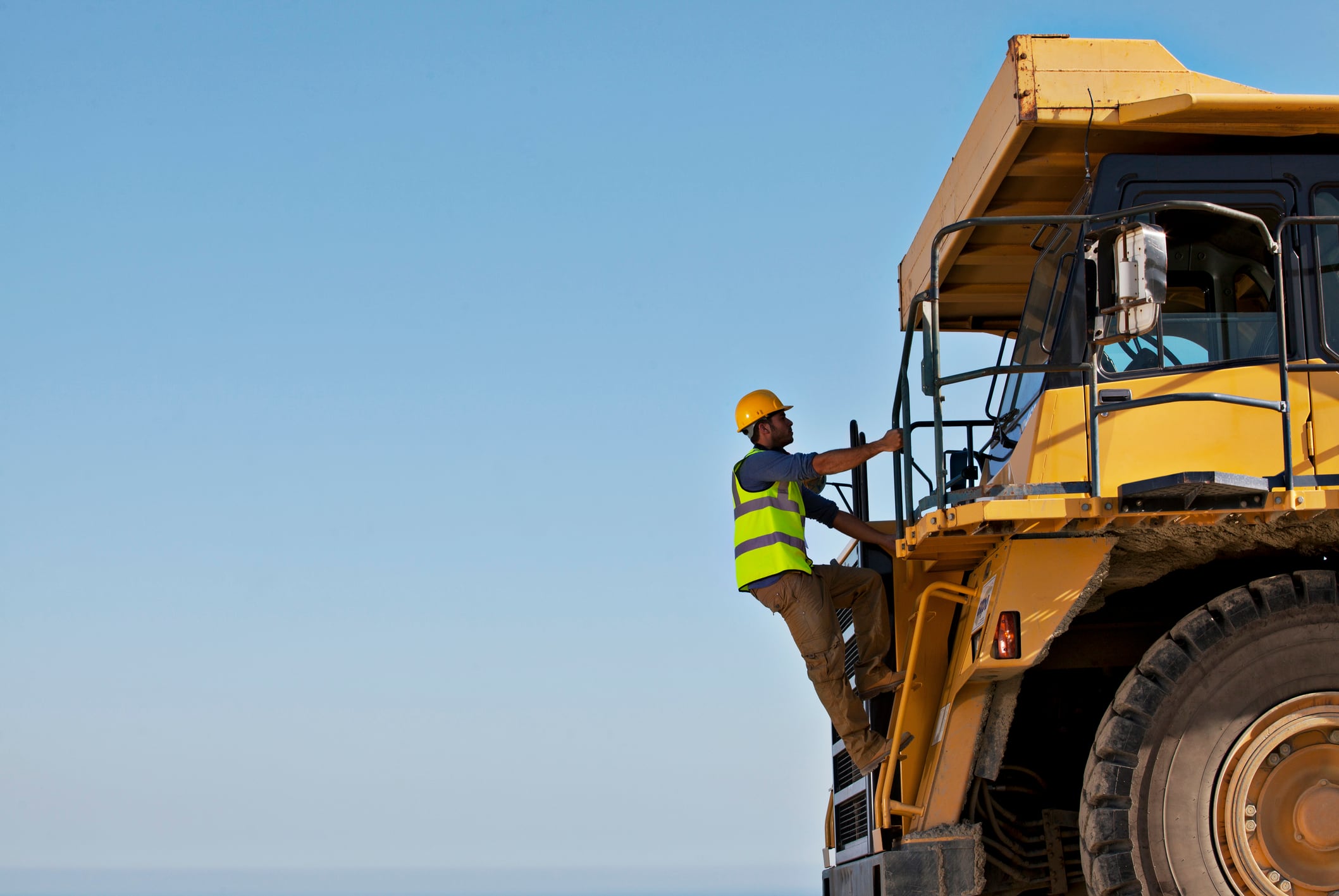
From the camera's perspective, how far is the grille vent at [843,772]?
778 cm

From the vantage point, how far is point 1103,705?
7371 millimetres

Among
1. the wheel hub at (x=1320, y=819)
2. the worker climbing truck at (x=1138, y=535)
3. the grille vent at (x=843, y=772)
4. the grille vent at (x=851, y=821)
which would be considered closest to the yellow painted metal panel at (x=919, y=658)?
the worker climbing truck at (x=1138, y=535)

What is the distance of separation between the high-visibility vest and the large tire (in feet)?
5.79

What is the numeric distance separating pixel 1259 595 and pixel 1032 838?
164 centimetres

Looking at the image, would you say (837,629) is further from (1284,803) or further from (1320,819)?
(1320,819)

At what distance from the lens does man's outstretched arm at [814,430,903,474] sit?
Answer: 6.82m

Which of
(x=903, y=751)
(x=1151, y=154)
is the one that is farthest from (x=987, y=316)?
(x=903, y=751)

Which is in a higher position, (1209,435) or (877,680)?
(1209,435)

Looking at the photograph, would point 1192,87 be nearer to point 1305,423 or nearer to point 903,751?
point 1305,423

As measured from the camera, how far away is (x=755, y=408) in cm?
778

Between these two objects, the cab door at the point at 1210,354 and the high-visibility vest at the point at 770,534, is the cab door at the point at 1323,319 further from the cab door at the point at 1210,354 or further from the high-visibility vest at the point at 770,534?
the high-visibility vest at the point at 770,534

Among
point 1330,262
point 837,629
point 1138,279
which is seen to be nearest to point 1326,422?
point 1330,262

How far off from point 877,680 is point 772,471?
113 centimetres

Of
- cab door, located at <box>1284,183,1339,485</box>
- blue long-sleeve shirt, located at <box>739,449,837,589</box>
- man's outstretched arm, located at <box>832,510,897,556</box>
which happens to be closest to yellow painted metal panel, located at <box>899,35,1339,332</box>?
cab door, located at <box>1284,183,1339,485</box>
